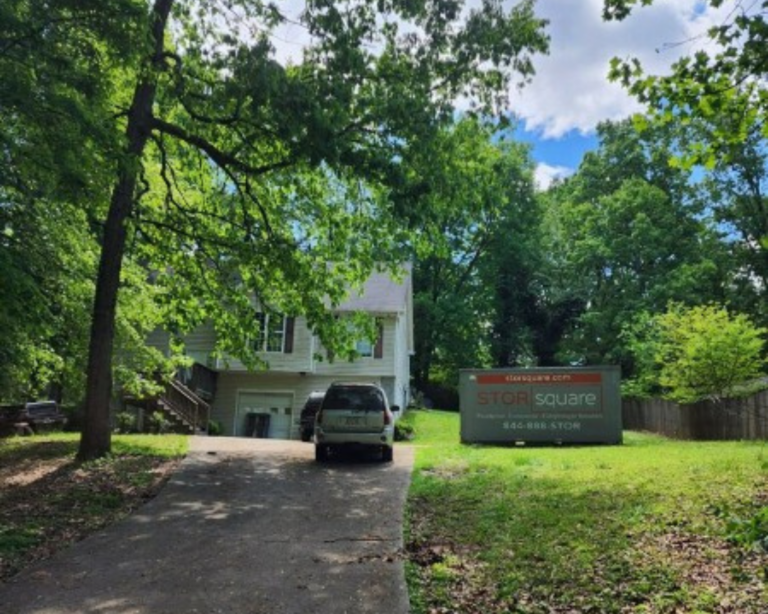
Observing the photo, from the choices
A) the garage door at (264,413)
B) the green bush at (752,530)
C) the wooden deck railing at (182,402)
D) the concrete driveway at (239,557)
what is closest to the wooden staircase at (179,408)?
the wooden deck railing at (182,402)

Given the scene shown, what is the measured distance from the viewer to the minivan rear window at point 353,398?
15070mm

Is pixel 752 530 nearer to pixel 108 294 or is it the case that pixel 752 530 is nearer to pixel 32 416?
pixel 108 294

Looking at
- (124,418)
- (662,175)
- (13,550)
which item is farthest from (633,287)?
(13,550)

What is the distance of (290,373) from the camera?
32062 millimetres

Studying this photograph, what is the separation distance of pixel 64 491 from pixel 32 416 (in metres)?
14.0

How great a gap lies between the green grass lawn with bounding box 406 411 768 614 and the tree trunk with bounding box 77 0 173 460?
21.3 feet

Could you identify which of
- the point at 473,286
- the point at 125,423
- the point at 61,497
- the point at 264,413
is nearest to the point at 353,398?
the point at 61,497

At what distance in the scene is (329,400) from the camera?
50.1ft

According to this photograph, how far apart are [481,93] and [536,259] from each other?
127 ft

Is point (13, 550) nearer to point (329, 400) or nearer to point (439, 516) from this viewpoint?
point (439, 516)

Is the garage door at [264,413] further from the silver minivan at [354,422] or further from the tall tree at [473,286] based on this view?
the silver minivan at [354,422]

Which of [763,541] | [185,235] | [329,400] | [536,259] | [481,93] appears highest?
[536,259]

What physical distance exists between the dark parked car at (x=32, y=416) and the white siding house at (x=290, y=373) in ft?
28.2

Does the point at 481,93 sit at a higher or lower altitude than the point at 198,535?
higher
